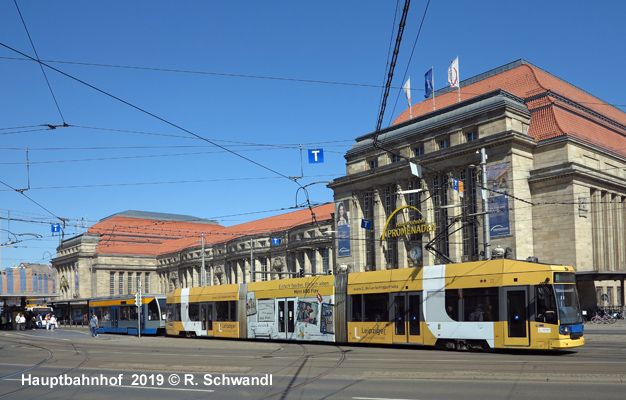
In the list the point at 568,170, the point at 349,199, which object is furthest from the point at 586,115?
the point at 349,199

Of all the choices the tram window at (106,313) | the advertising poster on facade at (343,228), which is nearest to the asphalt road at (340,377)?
the tram window at (106,313)

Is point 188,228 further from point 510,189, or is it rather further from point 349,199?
point 510,189

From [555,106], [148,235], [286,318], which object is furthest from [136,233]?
[286,318]

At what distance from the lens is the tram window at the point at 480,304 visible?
74.6ft

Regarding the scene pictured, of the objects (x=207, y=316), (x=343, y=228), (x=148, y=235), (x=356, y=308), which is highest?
(x=148, y=235)

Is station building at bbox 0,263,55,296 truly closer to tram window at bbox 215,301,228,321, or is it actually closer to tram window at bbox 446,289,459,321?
tram window at bbox 215,301,228,321

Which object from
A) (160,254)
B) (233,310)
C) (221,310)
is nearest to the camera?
(233,310)

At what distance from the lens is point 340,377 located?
15984mm

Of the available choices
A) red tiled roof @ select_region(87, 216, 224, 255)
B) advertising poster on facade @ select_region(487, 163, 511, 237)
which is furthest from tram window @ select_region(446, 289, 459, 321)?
red tiled roof @ select_region(87, 216, 224, 255)

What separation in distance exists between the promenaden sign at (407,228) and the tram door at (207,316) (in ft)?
69.3

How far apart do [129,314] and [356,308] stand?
27221 mm

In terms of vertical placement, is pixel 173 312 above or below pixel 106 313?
above

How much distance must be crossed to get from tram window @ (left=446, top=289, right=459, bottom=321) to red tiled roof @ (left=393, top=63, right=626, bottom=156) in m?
31.2

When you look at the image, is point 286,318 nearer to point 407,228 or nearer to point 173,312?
point 173,312
